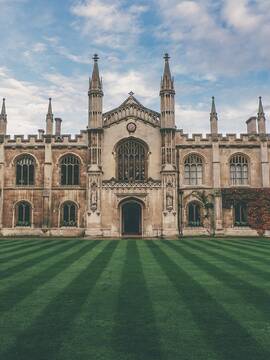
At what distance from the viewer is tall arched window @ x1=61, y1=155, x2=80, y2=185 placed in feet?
108

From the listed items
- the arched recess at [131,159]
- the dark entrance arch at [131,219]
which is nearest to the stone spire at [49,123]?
the arched recess at [131,159]

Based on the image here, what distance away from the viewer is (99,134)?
105 ft

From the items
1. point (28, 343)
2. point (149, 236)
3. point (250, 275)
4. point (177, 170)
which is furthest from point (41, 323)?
point (177, 170)

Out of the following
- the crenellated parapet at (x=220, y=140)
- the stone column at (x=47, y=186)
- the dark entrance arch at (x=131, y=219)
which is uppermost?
the crenellated parapet at (x=220, y=140)

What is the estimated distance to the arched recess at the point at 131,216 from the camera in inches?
1244

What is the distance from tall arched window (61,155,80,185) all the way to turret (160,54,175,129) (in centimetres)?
890

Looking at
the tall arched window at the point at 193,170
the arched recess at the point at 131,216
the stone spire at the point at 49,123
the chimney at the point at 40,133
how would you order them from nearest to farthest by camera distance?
the arched recess at the point at 131,216 → the tall arched window at the point at 193,170 → the stone spire at the point at 49,123 → the chimney at the point at 40,133

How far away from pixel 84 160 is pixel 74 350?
28.5 metres

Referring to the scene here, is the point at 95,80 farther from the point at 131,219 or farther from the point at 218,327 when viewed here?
the point at 218,327

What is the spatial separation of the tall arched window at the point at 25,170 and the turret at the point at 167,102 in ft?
42.5

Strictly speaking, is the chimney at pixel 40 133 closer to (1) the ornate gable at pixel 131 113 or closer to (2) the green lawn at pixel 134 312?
(1) the ornate gable at pixel 131 113

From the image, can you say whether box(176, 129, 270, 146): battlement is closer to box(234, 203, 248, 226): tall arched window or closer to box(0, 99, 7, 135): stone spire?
box(234, 203, 248, 226): tall arched window

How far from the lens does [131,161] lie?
32.4 m

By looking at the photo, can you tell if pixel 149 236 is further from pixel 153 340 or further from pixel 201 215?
pixel 153 340
